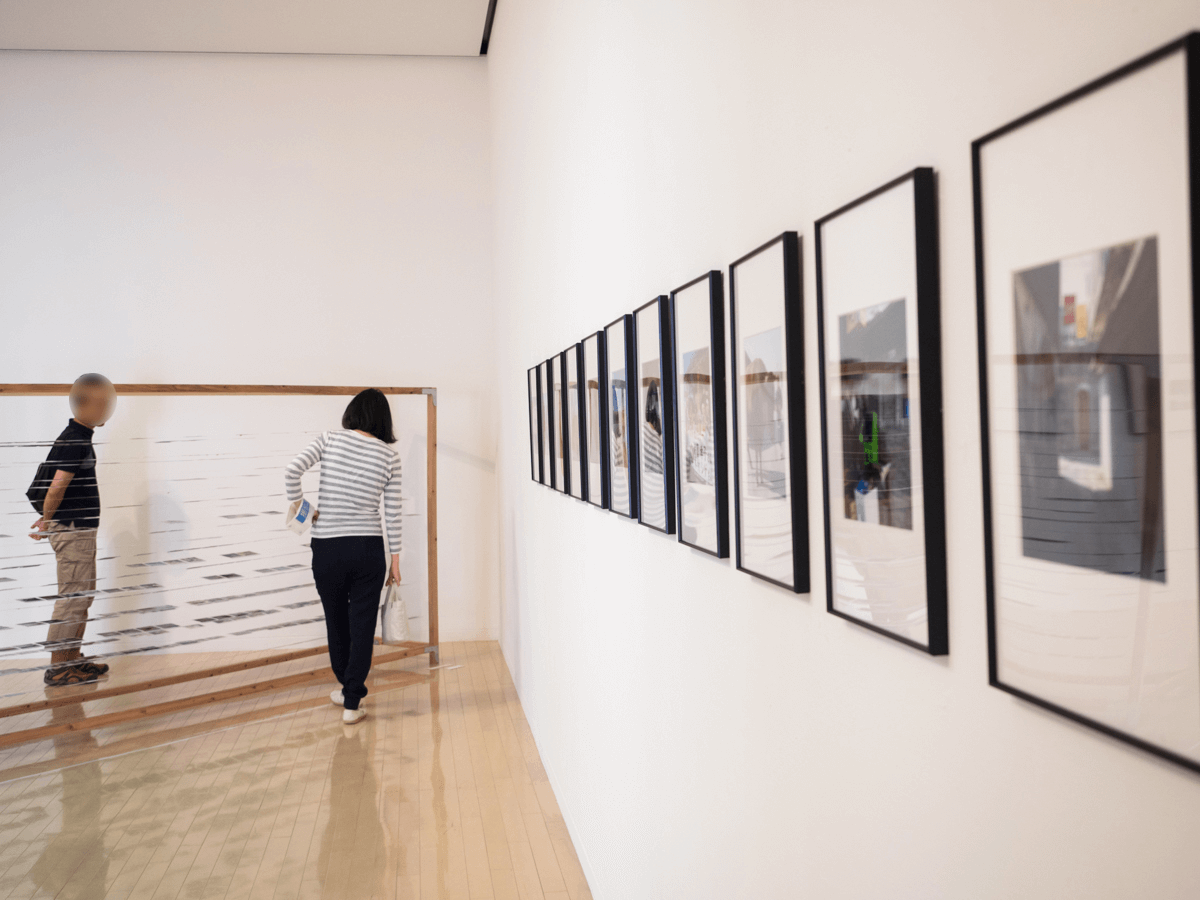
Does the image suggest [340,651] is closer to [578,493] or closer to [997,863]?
[578,493]

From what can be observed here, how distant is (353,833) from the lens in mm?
3043

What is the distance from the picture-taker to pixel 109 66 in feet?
18.4

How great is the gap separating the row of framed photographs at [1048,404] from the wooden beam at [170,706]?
4.03m

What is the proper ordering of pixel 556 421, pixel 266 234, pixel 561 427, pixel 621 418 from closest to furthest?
pixel 621 418
pixel 561 427
pixel 556 421
pixel 266 234

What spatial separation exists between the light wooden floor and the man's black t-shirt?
102cm

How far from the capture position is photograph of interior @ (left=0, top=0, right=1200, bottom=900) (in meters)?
0.61

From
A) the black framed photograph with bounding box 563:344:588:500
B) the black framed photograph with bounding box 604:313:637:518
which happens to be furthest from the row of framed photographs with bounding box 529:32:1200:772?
the black framed photograph with bounding box 563:344:588:500

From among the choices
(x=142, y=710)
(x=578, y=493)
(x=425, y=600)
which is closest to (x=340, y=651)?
(x=142, y=710)

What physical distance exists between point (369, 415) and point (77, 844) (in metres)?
2.18

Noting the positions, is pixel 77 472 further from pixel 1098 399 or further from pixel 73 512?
pixel 1098 399

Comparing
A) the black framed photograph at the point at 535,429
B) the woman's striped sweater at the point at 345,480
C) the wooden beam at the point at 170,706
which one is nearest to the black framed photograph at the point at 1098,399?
the black framed photograph at the point at 535,429

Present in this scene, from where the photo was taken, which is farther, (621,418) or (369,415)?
(369,415)

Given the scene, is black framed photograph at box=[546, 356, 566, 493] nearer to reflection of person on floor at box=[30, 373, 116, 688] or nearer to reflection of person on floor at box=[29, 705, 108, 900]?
reflection of person on floor at box=[29, 705, 108, 900]

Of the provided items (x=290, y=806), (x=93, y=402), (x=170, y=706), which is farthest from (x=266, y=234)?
(x=290, y=806)
